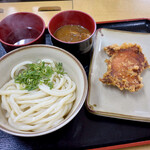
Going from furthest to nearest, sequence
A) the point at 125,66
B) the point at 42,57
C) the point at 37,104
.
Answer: the point at 125,66 → the point at 42,57 → the point at 37,104

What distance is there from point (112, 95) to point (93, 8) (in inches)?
70.0

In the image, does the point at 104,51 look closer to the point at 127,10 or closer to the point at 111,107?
the point at 111,107

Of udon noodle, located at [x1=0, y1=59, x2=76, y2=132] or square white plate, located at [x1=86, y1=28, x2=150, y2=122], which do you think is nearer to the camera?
udon noodle, located at [x1=0, y1=59, x2=76, y2=132]

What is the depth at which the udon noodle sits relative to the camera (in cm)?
128

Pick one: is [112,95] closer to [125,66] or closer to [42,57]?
[125,66]

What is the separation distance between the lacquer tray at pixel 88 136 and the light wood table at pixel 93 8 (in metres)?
1.73

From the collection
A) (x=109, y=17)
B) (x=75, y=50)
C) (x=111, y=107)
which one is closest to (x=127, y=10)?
(x=109, y=17)

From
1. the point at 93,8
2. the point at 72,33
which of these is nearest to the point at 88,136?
the point at 72,33

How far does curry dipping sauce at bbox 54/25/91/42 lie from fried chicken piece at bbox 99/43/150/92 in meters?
0.35

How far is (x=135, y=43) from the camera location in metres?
2.07

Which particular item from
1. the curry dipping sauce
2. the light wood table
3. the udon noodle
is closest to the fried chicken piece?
the curry dipping sauce

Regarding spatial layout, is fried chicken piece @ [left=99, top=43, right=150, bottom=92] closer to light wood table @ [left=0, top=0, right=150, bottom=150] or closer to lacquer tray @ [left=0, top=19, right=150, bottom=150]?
lacquer tray @ [left=0, top=19, right=150, bottom=150]

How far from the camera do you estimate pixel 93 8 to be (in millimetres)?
2729

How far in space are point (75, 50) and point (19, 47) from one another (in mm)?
604
